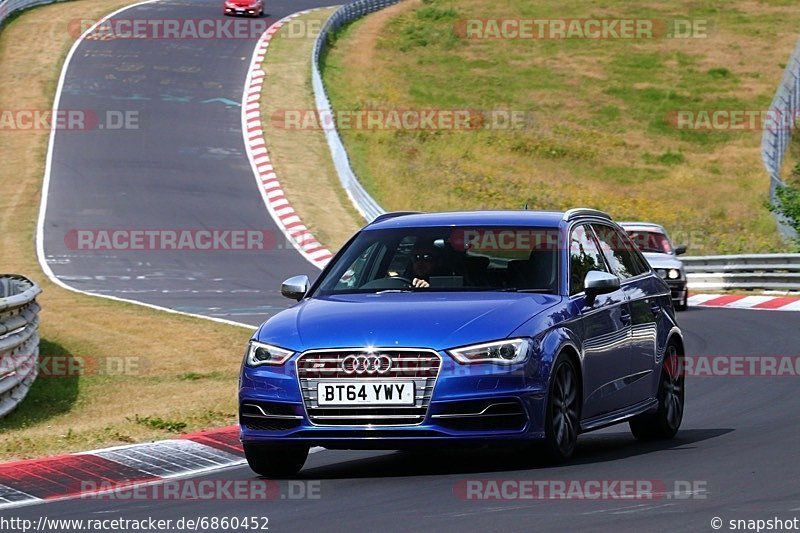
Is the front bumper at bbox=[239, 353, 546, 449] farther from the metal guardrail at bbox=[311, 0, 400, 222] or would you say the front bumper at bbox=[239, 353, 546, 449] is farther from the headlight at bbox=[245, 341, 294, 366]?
the metal guardrail at bbox=[311, 0, 400, 222]

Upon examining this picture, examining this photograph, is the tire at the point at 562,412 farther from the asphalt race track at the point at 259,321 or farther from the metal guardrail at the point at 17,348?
the metal guardrail at the point at 17,348

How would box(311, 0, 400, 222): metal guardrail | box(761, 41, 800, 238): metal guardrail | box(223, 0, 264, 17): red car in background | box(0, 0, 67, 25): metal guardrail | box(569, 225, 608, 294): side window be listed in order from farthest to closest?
1. box(223, 0, 264, 17): red car in background
2. box(0, 0, 67, 25): metal guardrail
3. box(761, 41, 800, 238): metal guardrail
4. box(311, 0, 400, 222): metal guardrail
5. box(569, 225, 608, 294): side window

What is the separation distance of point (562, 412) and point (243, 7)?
170 feet

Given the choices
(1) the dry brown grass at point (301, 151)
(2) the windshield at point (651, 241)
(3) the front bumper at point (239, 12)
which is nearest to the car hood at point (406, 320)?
(2) the windshield at point (651, 241)

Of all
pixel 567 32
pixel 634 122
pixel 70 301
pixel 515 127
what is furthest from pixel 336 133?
pixel 567 32

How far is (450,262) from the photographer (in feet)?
33.1

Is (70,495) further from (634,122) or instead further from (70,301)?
(634,122)

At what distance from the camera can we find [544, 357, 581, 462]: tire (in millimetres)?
9203

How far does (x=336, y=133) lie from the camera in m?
43.8

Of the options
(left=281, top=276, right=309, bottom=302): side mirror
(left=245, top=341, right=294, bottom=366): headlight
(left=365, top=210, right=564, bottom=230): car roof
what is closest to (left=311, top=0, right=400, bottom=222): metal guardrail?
(left=365, top=210, right=564, bottom=230): car roof

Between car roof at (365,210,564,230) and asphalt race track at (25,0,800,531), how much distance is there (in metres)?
1.52

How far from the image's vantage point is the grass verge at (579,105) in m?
44.3

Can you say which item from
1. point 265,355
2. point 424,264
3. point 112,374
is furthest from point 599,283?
point 112,374

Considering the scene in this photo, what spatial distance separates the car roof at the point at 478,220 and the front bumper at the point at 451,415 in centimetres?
164
